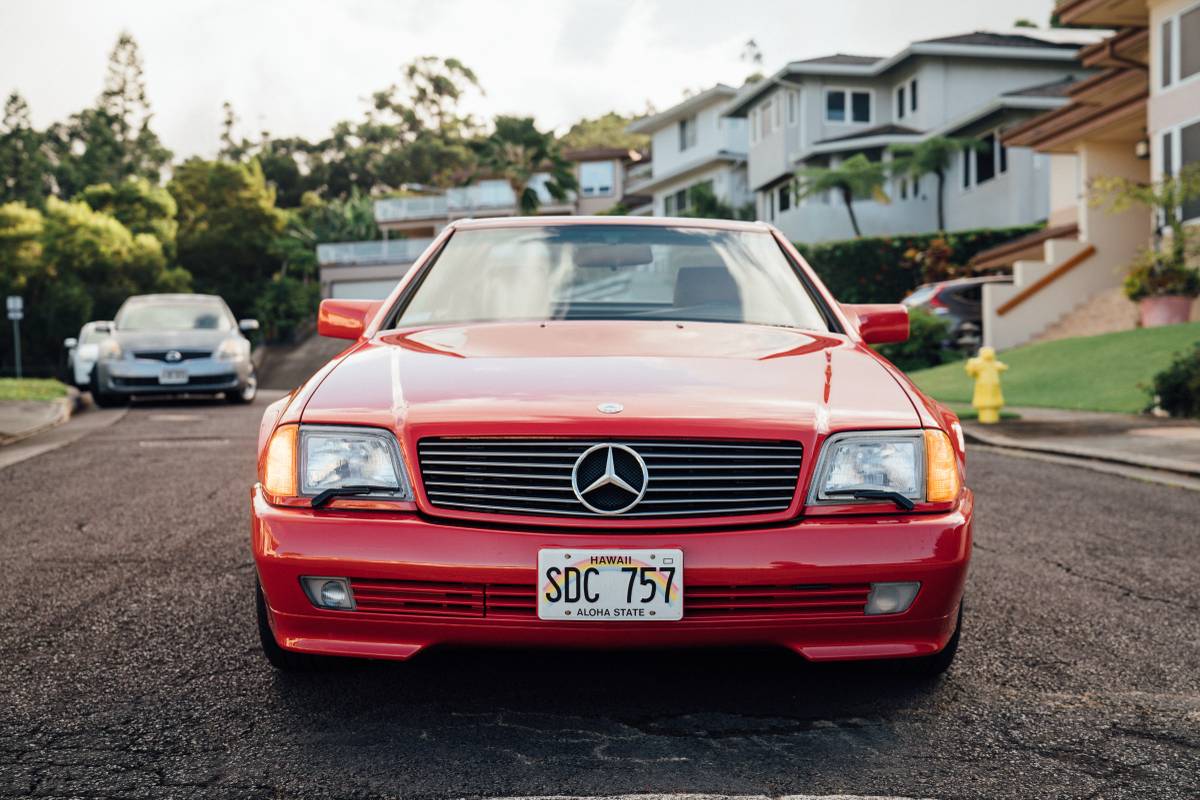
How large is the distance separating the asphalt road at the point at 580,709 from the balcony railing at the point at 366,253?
53.0 meters

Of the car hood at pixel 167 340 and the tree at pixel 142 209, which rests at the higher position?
the tree at pixel 142 209

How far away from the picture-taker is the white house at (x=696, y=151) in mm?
47562

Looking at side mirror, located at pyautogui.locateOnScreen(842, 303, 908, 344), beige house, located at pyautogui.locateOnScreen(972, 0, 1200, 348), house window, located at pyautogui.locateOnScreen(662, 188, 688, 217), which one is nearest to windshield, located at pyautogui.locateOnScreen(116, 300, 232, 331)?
beige house, located at pyautogui.locateOnScreen(972, 0, 1200, 348)

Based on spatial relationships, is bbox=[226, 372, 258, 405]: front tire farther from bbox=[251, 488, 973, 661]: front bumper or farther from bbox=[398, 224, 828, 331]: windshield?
bbox=[251, 488, 973, 661]: front bumper

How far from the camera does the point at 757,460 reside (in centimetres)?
321

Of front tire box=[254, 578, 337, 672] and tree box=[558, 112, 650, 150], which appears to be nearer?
front tire box=[254, 578, 337, 672]

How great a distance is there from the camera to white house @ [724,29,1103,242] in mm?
33719

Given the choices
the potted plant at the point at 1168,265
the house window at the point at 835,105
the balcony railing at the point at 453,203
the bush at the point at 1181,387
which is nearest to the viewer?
the bush at the point at 1181,387

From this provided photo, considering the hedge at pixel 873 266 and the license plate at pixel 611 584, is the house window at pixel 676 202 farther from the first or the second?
the license plate at pixel 611 584

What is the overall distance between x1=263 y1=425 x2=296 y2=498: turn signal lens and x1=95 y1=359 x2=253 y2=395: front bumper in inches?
530

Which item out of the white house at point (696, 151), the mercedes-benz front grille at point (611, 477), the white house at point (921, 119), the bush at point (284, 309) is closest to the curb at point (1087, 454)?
the mercedes-benz front grille at point (611, 477)

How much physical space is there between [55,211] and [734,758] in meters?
49.7

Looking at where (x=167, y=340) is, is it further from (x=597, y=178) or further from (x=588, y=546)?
(x=597, y=178)

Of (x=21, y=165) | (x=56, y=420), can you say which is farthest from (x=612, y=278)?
(x=21, y=165)
